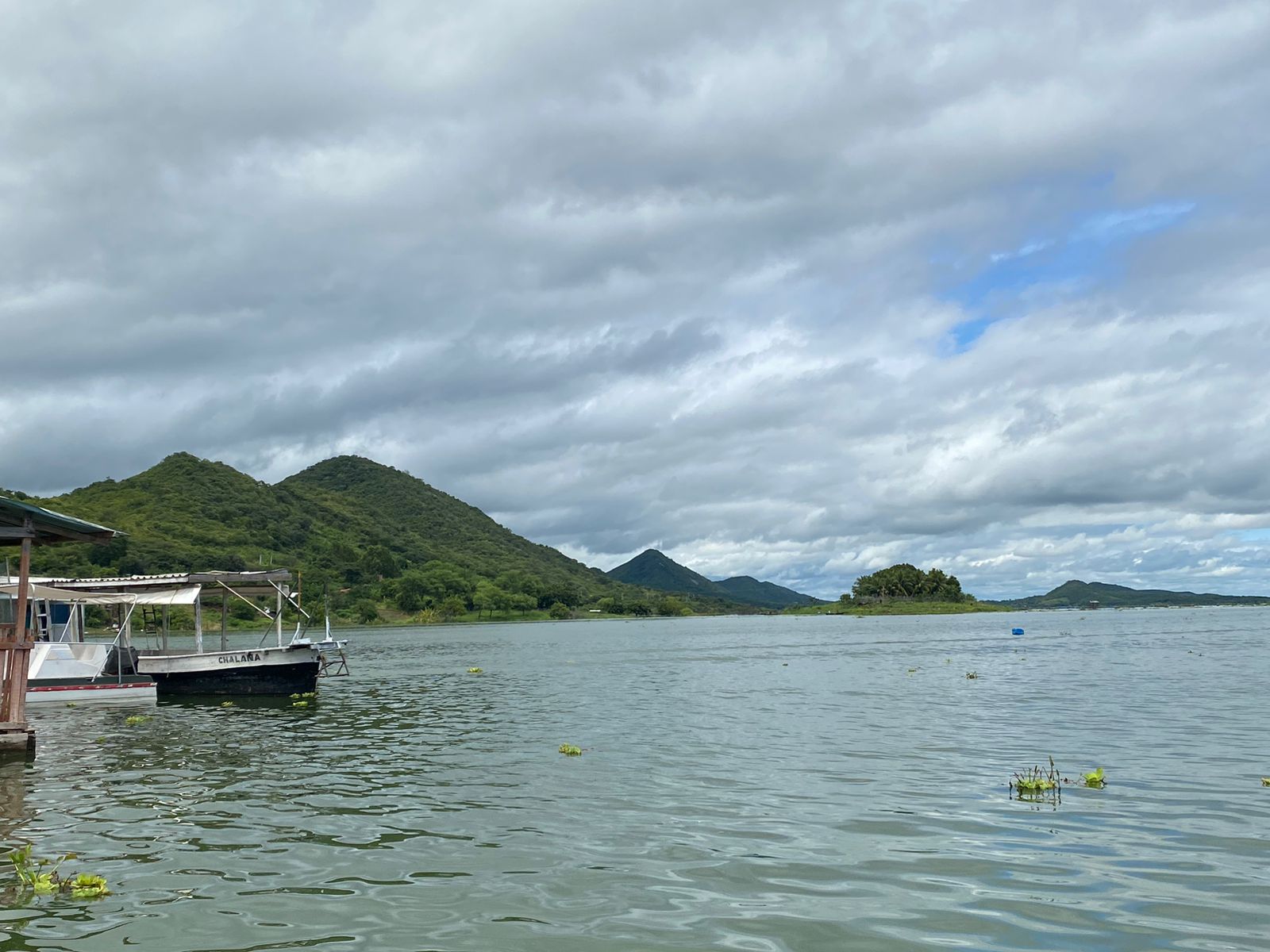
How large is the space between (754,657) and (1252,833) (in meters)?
62.4

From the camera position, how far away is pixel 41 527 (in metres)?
25.3

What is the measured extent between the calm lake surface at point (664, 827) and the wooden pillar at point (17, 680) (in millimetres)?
1022

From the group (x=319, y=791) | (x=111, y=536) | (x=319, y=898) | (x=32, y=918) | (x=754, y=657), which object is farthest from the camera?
(x=754, y=657)

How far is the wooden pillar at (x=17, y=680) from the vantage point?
24.7m

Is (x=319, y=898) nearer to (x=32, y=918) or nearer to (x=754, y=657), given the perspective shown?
(x=32, y=918)

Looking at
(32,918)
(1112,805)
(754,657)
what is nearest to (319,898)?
(32,918)

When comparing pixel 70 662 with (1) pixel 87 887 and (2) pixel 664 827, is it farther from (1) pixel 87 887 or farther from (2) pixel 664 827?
(2) pixel 664 827

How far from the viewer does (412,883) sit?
13.4m

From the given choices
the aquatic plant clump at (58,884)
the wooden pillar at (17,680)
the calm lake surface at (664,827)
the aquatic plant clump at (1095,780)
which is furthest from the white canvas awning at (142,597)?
the aquatic plant clump at (1095,780)

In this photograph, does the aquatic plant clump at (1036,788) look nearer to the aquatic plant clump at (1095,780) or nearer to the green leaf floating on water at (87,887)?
the aquatic plant clump at (1095,780)

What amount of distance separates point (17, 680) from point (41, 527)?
3.96 m

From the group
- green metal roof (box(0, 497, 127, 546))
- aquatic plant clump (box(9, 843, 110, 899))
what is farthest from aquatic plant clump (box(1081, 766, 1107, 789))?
green metal roof (box(0, 497, 127, 546))

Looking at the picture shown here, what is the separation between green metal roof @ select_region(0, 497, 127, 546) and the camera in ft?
80.0

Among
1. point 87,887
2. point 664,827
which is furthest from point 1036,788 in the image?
point 87,887
